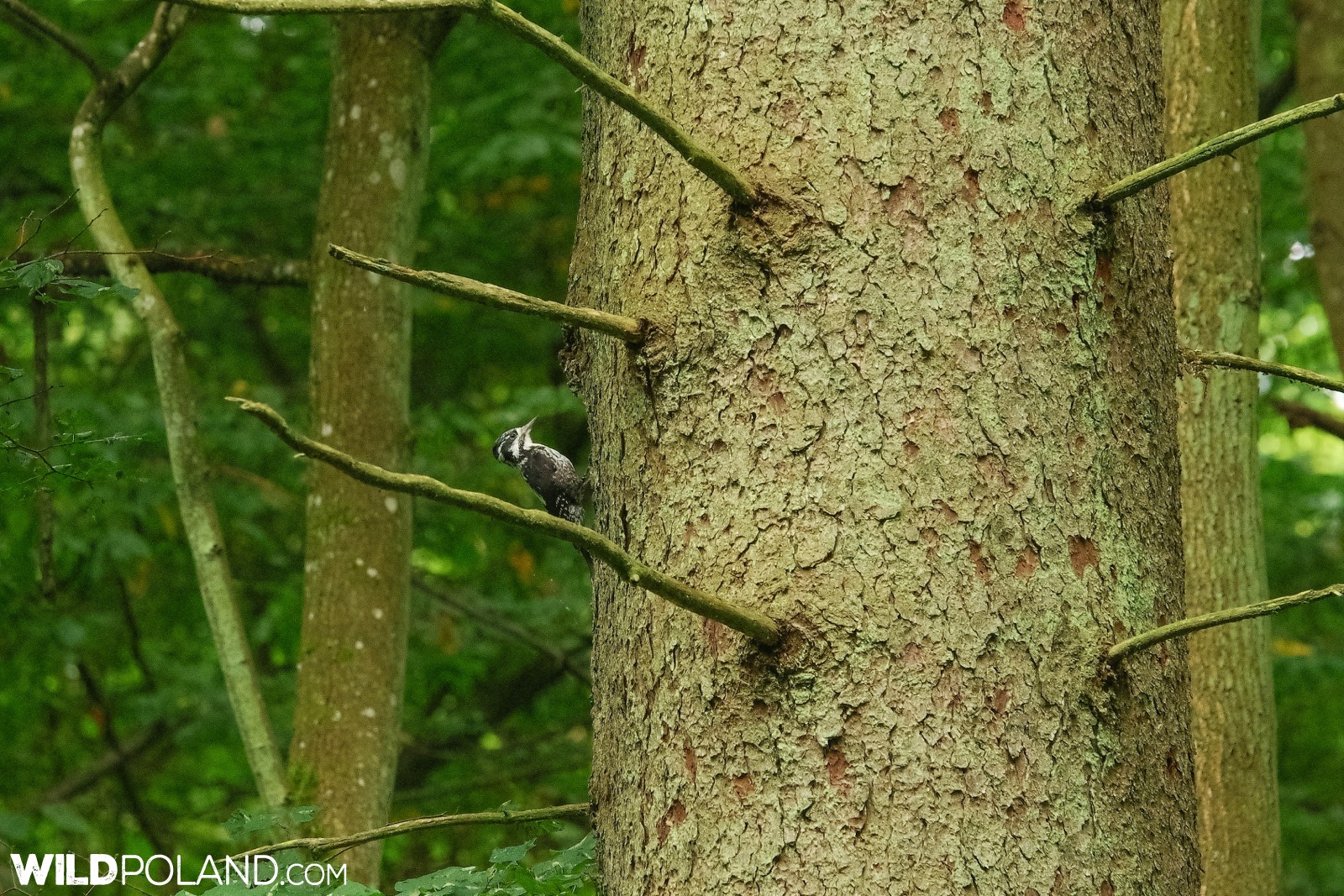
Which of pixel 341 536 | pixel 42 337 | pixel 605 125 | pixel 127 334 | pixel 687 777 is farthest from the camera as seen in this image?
pixel 127 334

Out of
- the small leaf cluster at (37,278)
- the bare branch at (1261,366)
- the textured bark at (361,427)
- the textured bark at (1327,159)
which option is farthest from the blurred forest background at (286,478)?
the bare branch at (1261,366)

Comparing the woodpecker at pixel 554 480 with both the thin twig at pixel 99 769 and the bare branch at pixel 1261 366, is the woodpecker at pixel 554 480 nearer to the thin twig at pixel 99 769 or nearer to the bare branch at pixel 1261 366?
the bare branch at pixel 1261 366

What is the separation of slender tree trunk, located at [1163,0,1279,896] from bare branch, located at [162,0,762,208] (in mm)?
2251

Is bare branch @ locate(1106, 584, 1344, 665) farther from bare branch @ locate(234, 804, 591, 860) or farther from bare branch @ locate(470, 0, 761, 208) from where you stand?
bare branch @ locate(234, 804, 591, 860)

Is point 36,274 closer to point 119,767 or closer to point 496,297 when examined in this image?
point 496,297

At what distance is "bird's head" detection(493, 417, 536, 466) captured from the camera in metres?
4.99

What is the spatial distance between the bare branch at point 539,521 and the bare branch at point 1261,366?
32.9 inches

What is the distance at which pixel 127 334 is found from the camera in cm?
862

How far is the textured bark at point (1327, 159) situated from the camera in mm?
4926

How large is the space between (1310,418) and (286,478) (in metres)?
5.02

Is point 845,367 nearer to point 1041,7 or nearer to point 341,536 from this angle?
point 1041,7

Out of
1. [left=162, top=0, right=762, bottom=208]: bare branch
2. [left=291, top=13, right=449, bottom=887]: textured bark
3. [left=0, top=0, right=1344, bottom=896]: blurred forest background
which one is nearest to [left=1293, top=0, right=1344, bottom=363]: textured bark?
[left=0, top=0, right=1344, bottom=896]: blurred forest background

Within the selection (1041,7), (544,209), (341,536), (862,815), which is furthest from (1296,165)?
(862,815)

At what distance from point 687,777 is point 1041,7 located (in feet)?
3.91
